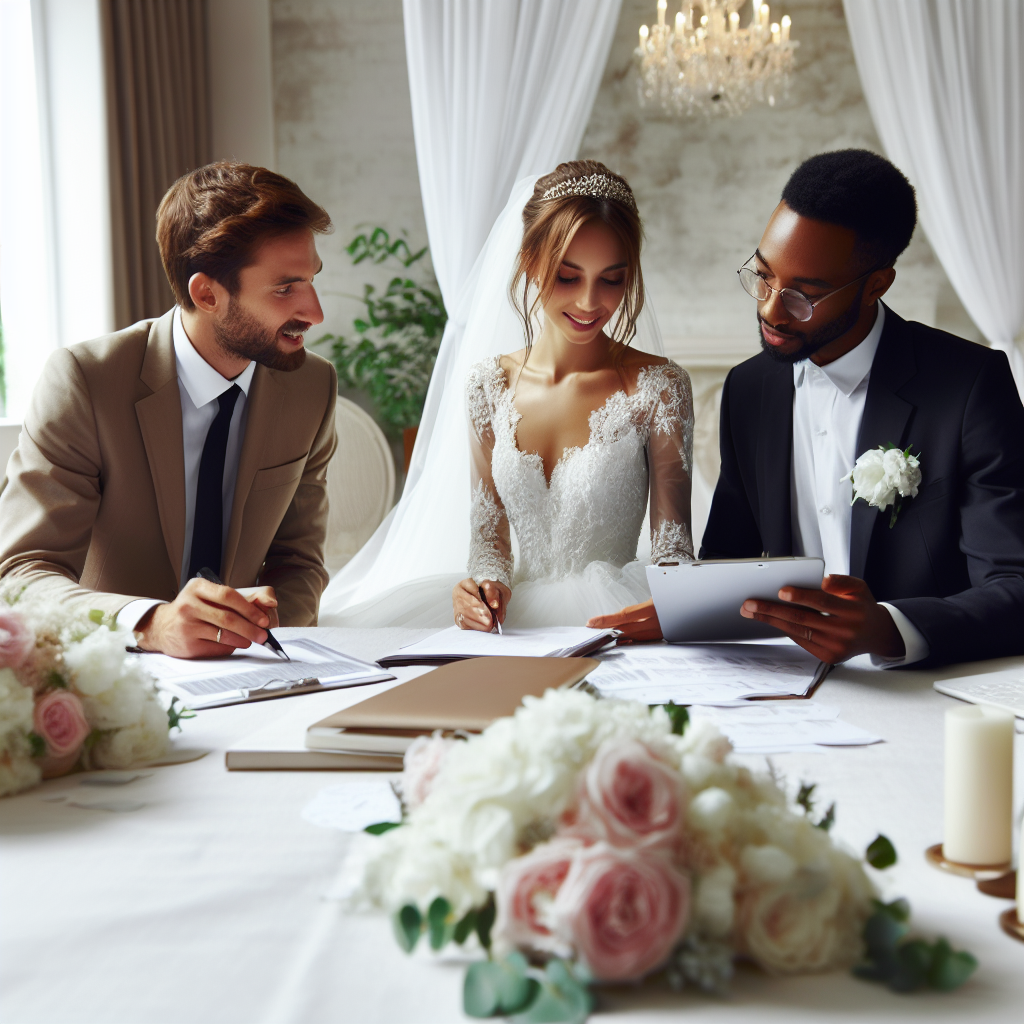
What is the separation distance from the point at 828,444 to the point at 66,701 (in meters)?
1.59

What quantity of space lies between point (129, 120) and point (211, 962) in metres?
4.12

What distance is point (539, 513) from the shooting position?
257 cm

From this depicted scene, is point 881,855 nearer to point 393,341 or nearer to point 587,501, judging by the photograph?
point 587,501

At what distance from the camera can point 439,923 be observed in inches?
23.8

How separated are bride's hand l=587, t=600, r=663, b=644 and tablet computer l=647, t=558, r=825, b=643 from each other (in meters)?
0.08

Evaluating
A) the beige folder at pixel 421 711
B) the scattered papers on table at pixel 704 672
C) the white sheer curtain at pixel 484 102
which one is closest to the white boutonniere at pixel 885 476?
the scattered papers on table at pixel 704 672

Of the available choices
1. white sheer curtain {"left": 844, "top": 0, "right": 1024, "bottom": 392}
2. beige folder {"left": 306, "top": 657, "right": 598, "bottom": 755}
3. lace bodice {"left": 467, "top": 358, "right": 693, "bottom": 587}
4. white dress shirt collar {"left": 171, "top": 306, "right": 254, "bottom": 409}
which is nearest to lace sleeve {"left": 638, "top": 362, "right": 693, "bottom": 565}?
lace bodice {"left": 467, "top": 358, "right": 693, "bottom": 587}

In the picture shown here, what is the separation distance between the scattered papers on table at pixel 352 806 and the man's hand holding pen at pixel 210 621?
538 mm

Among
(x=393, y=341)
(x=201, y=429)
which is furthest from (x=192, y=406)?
(x=393, y=341)

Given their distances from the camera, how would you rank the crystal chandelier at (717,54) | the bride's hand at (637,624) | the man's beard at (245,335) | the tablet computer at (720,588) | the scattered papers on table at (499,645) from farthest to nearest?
the crystal chandelier at (717,54), the man's beard at (245,335), the bride's hand at (637,624), the scattered papers on table at (499,645), the tablet computer at (720,588)

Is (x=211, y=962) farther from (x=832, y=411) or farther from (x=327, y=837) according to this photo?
(x=832, y=411)

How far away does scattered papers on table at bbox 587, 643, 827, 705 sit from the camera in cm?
130

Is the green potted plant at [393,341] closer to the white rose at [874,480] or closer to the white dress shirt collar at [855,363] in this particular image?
the white dress shirt collar at [855,363]

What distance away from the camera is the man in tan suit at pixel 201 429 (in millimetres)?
1922
